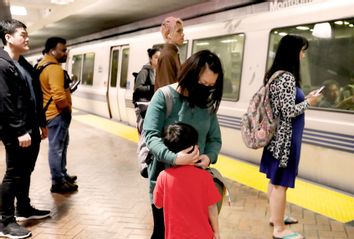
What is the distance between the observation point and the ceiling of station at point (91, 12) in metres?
11.4

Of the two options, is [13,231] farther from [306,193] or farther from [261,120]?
[306,193]

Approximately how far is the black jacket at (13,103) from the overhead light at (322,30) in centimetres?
339

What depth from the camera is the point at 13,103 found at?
3.32 m

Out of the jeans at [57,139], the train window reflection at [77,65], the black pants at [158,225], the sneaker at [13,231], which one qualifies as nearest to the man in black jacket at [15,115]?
the sneaker at [13,231]

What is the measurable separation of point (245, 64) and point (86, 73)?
8.67m

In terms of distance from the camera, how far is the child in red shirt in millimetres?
2113

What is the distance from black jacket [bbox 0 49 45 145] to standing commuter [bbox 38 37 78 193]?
0.86 m

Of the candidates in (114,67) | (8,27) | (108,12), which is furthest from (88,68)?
(8,27)

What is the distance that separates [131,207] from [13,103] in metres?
1.67

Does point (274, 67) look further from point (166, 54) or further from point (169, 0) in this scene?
point (169, 0)

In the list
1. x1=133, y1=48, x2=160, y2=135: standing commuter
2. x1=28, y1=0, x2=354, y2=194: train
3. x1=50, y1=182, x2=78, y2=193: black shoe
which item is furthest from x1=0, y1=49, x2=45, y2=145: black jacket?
x1=28, y1=0, x2=354, y2=194: train

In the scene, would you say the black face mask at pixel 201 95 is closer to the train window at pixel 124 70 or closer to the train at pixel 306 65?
the train at pixel 306 65

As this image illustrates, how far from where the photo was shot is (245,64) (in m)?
6.21

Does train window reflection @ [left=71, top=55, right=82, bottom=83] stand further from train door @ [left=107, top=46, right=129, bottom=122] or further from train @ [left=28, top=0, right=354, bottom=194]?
train @ [left=28, top=0, right=354, bottom=194]
